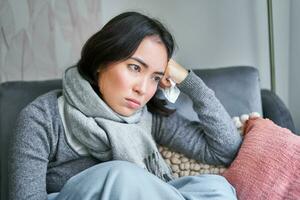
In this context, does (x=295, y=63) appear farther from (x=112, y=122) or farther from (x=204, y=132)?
(x=112, y=122)

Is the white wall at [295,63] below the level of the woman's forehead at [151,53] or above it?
below

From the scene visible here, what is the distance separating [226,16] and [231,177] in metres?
0.98

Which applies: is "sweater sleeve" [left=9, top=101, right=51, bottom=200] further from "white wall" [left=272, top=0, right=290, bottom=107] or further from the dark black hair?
"white wall" [left=272, top=0, right=290, bottom=107]

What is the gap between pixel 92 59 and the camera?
116 centimetres

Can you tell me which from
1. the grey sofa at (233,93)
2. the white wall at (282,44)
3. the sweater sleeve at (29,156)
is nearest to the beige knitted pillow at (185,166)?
the grey sofa at (233,93)

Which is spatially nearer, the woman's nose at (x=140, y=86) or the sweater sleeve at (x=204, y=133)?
the woman's nose at (x=140, y=86)

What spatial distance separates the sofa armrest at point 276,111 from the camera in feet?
4.55

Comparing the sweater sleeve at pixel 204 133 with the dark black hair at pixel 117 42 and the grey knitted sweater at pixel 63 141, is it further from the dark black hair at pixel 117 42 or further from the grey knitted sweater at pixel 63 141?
the dark black hair at pixel 117 42

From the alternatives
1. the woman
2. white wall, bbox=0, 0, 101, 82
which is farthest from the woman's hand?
white wall, bbox=0, 0, 101, 82

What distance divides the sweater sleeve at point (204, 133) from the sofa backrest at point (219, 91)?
110 millimetres

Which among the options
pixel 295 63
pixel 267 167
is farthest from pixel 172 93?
pixel 295 63

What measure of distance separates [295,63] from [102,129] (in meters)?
1.21

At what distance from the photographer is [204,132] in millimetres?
1294

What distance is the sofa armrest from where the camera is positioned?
4.55 feet
